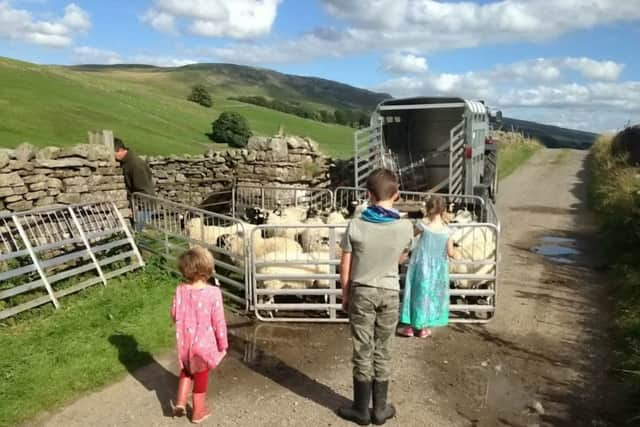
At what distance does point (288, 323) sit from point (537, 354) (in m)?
2.89

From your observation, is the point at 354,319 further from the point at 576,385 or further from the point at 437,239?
the point at 576,385

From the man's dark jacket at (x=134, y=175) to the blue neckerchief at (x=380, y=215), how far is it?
6397 mm

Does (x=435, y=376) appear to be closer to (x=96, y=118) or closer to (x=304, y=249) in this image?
(x=304, y=249)

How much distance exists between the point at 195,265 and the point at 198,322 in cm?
48

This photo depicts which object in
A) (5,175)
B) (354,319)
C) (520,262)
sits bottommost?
(520,262)

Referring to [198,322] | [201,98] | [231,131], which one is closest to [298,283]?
[198,322]

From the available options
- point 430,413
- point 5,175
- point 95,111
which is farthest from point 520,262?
point 95,111

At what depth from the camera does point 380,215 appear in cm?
438

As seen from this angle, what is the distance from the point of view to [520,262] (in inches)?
392

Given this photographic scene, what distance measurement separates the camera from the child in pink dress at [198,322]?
4590 mm

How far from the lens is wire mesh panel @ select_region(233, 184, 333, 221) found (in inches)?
514

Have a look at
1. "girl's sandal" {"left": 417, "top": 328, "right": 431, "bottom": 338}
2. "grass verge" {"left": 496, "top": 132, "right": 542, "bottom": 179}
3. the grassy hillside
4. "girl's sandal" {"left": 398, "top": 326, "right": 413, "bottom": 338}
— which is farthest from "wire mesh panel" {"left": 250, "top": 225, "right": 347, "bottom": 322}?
the grassy hillside

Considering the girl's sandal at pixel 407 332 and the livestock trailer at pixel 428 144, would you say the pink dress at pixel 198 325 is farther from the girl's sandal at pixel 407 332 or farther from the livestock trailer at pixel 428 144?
the livestock trailer at pixel 428 144

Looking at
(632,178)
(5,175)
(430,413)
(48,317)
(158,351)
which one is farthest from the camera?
(632,178)
